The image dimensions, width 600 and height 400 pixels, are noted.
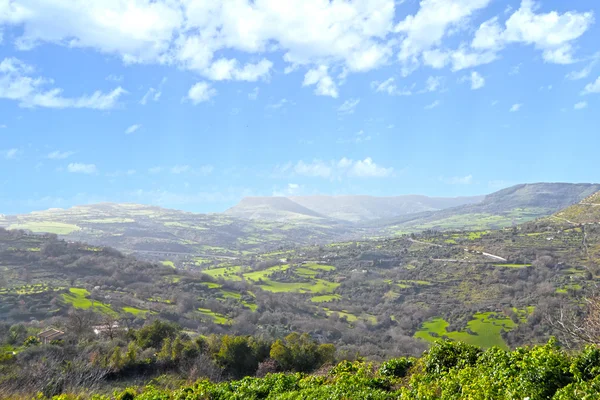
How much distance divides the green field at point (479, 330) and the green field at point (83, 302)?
35808mm

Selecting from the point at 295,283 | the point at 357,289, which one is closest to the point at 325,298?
the point at 357,289

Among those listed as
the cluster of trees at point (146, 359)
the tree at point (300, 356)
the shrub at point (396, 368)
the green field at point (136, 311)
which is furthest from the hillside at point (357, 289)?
the shrub at point (396, 368)

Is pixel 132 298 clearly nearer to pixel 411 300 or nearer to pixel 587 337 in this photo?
pixel 411 300

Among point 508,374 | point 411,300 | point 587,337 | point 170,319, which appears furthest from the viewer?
point 411,300

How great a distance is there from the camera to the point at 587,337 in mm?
14719

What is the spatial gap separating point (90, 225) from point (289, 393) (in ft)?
676

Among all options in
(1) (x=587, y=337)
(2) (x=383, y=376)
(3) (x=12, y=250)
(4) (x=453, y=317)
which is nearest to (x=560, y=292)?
(4) (x=453, y=317)

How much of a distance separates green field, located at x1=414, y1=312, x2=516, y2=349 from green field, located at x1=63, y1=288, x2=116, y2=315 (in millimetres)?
35808

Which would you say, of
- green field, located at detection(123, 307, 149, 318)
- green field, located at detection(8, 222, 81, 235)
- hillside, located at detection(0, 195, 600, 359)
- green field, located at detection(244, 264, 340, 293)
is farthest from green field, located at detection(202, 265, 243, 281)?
green field, located at detection(8, 222, 81, 235)

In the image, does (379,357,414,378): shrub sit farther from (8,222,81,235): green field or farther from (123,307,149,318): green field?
(8,222,81,235): green field

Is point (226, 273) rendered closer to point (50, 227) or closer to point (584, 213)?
point (584, 213)

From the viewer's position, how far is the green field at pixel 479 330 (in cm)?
4078

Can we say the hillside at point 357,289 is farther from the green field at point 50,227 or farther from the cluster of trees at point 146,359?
the green field at point 50,227

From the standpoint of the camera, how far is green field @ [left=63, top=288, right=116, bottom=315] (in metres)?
44.9
